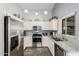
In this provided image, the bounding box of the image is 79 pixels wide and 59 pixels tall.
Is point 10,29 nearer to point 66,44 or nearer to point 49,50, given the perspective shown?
point 49,50

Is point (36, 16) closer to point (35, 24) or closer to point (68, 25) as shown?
point (35, 24)

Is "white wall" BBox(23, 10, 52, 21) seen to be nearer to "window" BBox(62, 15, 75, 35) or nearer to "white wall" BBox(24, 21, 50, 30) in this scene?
"white wall" BBox(24, 21, 50, 30)

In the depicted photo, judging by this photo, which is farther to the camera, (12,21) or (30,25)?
(30,25)

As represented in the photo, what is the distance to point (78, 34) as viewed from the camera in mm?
1544

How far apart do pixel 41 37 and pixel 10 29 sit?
0.59 metres

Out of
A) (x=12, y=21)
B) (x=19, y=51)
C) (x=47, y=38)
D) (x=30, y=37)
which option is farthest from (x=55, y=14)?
(x=19, y=51)

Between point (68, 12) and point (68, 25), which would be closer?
point (68, 12)

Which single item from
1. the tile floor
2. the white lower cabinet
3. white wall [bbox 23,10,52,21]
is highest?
white wall [bbox 23,10,52,21]

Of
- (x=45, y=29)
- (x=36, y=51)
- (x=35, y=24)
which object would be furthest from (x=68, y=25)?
(x=36, y=51)

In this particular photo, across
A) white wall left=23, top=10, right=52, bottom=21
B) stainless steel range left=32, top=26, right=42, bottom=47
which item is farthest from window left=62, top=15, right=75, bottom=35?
stainless steel range left=32, top=26, right=42, bottom=47

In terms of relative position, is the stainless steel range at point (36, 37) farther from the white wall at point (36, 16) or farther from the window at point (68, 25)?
the window at point (68, 25)

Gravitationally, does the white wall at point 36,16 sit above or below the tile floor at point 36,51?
above

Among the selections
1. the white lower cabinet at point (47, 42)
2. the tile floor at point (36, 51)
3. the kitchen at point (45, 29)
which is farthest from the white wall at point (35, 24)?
the tile floor at point (36, 51)

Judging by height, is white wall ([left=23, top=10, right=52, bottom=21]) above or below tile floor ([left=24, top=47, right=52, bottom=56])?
above
